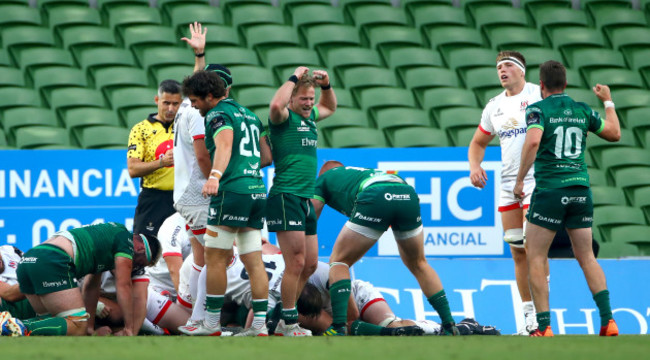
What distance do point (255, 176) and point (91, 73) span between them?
540 cm

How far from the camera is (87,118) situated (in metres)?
9.58

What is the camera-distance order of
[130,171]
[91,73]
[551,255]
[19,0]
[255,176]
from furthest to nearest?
[19,0], [91,73], [551,255], [130,171], [255,176]

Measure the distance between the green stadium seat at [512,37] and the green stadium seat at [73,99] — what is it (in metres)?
4.67

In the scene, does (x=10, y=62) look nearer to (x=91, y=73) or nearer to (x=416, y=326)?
(x=91, y=73)

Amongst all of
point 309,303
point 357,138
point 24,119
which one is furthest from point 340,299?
point 24,119

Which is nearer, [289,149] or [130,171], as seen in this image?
[289,149]

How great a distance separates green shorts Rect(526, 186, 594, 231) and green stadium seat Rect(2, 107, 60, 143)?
5858 millimetres

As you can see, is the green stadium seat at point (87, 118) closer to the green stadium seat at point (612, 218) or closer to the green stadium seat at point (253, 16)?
the green stadium seat at point (253, 16)

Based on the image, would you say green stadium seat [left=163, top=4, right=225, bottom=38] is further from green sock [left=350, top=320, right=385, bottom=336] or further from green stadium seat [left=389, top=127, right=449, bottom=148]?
green sock [left=350, top=320, right=385, bottom=336]

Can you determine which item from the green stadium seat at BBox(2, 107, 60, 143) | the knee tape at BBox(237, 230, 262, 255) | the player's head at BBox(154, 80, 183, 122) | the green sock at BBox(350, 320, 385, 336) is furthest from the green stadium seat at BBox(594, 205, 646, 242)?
the green stadium seat at BBox(2, 107, 60, 143)

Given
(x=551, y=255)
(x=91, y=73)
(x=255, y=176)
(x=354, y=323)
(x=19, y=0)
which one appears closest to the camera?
(x=255, y=176)

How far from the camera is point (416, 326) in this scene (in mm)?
5852

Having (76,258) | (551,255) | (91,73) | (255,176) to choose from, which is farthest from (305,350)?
(91,73)

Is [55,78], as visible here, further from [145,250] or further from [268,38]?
[145,250]
